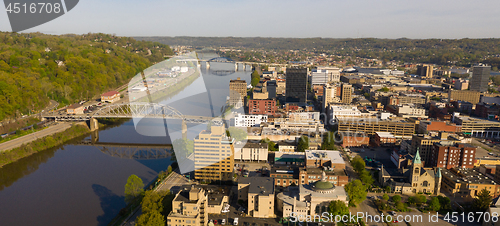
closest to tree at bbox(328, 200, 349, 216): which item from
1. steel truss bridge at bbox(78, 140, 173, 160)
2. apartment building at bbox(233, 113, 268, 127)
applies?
steel truss bridge at bbox(78, 140, 173, 160)

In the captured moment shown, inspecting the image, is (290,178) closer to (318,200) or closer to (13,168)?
(318,200)

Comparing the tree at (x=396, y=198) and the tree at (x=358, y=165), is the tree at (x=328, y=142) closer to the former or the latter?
the tree at (x=358, y=165)

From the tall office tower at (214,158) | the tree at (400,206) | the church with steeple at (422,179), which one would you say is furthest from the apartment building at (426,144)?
the tall office tower at (214,158)

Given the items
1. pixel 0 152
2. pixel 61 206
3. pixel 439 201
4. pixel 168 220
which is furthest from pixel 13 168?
pixel 439 201

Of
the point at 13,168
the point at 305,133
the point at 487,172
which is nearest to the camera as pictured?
the point at 487,172

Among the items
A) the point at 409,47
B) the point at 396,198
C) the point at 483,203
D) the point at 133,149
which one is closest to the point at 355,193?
the point at 396,198

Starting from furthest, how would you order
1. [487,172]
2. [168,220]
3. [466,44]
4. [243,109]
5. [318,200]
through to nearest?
[466,44] → [243,109] → [487,172] → [318,200] → [168,220]

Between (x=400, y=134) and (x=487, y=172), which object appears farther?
(x=400, y=134)
